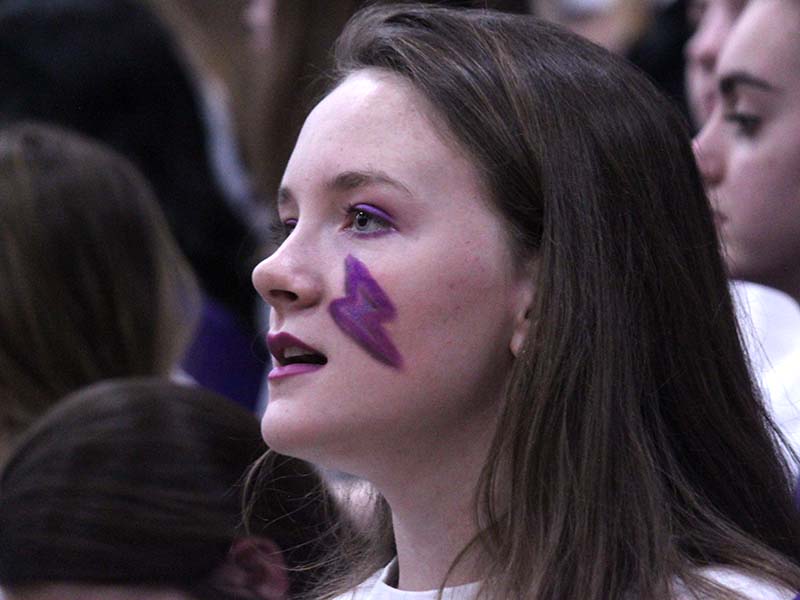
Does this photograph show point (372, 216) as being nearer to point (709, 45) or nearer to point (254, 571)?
point (254, 571)

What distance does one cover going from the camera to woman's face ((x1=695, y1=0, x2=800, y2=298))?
124 inches

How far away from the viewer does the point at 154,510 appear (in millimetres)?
2613

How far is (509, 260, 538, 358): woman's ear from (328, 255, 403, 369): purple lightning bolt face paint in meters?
0.17

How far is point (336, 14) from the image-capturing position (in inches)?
165

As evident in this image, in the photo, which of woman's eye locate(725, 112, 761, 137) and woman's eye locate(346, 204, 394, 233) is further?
woman's eye locate(725, 112, 761, 137)

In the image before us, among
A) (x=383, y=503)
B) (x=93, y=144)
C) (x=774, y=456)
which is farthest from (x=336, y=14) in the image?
(x=774, y=456)

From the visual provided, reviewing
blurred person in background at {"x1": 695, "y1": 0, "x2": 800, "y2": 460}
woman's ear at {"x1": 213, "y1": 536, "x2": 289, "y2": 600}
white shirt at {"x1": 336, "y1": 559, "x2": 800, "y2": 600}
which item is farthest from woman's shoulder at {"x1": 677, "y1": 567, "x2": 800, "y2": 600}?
blurred person in background at {"x1": 695, "y1": 0, "x2": 800, "y2": 460}

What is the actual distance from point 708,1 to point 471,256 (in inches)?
78.1

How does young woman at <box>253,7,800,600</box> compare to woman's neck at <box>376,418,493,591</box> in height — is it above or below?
above

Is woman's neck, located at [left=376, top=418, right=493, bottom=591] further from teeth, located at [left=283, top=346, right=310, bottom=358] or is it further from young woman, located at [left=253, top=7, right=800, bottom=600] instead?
teeth, located at [left=283, top=346, right=310, bottom=358]

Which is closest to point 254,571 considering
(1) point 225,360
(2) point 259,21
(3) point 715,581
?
(3) point 715,581

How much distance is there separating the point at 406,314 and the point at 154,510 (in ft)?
2.21

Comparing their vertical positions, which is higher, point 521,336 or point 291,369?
point 521,336

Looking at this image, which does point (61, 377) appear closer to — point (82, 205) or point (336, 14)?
point (82, 205)
